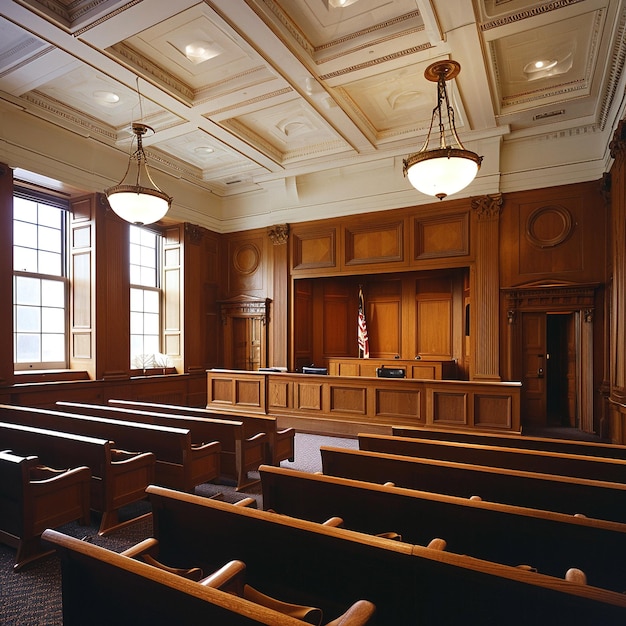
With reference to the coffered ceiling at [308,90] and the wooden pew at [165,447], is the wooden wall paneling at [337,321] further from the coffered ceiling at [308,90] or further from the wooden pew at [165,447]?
the wooden pew at [165,447]

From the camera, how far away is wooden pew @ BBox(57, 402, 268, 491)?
3.72 metres

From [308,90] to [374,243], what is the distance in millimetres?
3041

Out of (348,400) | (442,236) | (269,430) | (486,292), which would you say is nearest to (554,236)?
(486,292)

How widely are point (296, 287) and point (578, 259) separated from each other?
476 centimetres

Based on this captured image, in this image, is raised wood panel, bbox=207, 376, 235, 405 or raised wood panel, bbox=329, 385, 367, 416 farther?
raised wood panel, bbox=207, 376, 235, 405

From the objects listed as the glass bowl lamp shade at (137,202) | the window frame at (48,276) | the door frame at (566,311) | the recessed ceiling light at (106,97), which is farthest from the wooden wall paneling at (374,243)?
the window frame at (48,276)

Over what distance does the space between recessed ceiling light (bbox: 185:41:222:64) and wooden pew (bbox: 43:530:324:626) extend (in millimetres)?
4929

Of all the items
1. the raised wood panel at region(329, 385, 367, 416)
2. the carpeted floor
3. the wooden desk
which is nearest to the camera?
the carpeted floor

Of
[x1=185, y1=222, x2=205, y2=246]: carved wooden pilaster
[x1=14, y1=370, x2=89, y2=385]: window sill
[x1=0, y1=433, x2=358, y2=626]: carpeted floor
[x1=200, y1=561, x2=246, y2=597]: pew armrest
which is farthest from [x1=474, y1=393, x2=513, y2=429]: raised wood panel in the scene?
[x1=185, y1=222, x2=205, y2=246]: carved wooden pilaster

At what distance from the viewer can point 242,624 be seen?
1.01 meters

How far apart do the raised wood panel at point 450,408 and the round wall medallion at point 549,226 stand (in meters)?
2.80

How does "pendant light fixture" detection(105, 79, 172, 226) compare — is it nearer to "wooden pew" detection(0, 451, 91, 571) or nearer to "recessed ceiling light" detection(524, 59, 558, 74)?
"wooden pew" detection(0, 451, 91, 571)

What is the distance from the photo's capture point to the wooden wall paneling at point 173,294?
8.37 meters

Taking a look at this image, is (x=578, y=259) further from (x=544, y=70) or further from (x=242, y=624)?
(x=242, y=624)
